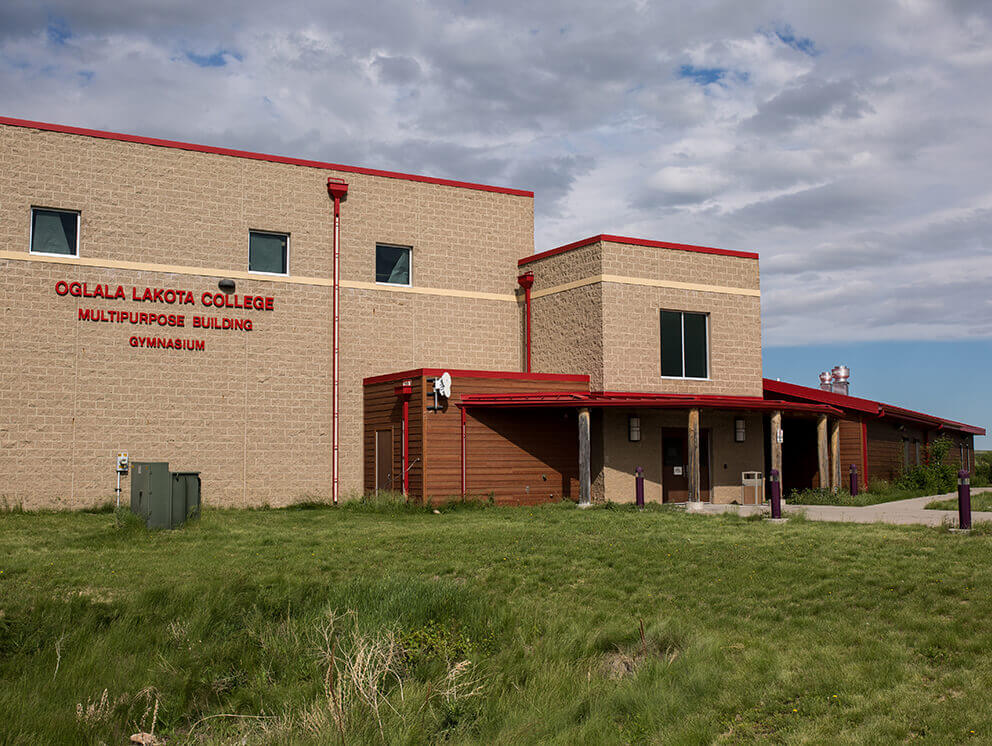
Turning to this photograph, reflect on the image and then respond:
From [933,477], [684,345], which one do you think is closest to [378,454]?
[684,345]

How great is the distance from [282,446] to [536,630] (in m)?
14.2

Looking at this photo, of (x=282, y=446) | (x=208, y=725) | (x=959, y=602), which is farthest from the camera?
(x=282, y=446)

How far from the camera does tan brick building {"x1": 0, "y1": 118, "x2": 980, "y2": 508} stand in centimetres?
2048

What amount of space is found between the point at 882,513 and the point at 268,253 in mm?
15017

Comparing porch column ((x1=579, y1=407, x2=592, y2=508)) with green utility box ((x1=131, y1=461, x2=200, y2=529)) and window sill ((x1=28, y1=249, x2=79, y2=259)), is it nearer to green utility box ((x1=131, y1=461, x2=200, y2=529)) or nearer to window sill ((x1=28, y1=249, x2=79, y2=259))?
green utility box ((x1=131, y1=461, x2=200, y2=529))

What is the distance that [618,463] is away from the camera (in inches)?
877

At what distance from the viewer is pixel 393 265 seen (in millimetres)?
24609

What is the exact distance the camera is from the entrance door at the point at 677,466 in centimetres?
2306

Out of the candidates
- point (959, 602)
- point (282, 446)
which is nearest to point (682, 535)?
point (959, 602)

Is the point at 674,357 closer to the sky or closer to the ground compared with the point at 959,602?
closer to the sky

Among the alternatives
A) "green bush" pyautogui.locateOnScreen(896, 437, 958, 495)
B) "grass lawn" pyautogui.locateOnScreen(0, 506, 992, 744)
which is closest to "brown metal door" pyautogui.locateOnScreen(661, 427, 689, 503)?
"green bush" pyautogui.locateOnScreen(896, 437, 958, 495)

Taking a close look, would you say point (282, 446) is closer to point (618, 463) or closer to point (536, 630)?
point (618, 463)

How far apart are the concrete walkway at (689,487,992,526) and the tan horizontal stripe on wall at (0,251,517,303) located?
854 cm

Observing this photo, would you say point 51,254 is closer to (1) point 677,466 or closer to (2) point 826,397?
(1) point 677,466
